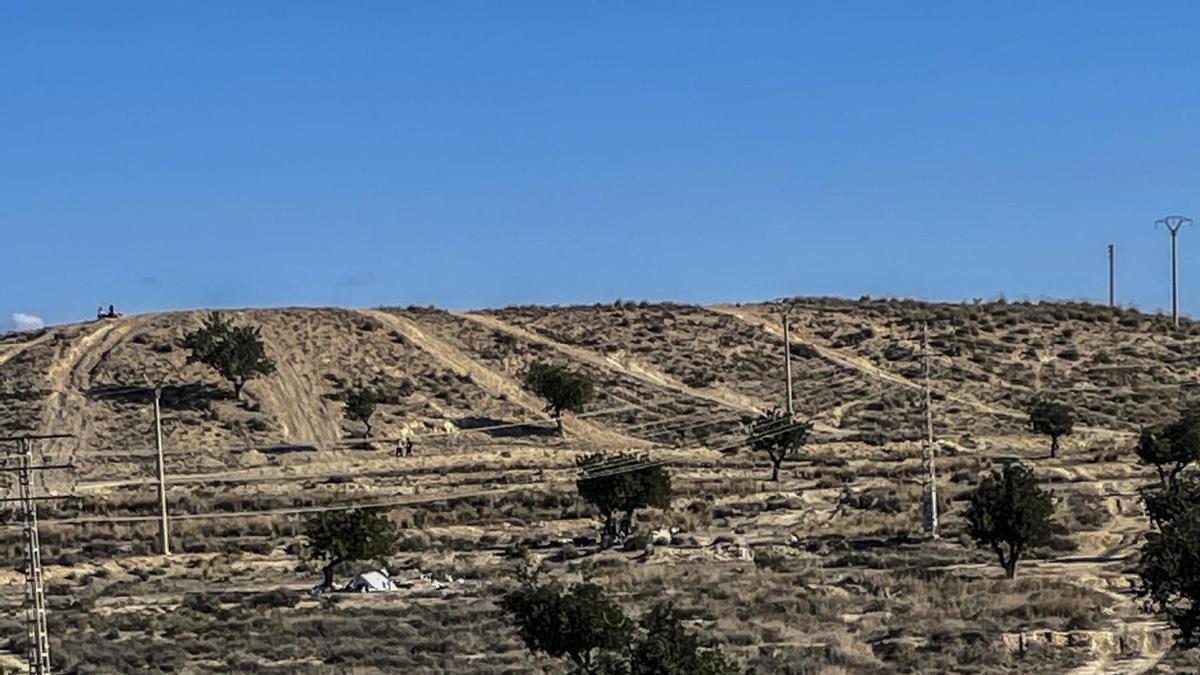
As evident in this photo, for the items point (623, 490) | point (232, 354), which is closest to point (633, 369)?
point (232, 354)

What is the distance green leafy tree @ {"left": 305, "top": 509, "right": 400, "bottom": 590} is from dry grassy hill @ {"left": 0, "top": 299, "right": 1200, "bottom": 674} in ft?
6.04

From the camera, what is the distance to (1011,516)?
45.8m

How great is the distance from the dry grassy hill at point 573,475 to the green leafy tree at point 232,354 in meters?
1.66

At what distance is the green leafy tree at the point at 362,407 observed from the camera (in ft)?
286

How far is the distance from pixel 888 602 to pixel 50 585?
1120 inches

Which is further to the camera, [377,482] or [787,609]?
[377,482]

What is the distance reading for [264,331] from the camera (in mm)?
108875

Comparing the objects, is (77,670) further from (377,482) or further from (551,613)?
(377,482)

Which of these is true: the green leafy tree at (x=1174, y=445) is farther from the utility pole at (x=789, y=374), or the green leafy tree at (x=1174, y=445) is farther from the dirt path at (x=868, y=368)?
the dirt path at (x=868, y=368)

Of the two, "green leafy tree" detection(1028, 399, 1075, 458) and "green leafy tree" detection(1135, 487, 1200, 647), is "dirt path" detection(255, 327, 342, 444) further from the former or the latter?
"green leafy tree" detection(1135, 487, 1200, 647)

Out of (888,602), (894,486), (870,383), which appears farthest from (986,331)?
(888,602)

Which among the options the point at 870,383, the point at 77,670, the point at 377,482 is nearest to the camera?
the point at 77,670

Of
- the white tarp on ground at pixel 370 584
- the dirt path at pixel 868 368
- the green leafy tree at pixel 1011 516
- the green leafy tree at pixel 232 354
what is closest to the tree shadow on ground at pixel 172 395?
the green leafy tree at pixel 232 354

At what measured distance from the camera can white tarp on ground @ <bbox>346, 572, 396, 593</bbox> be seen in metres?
49.1
